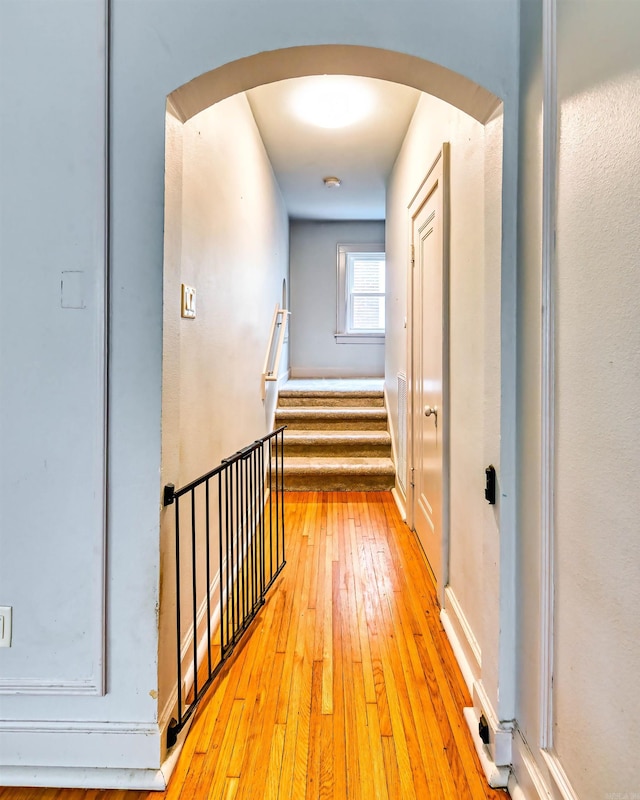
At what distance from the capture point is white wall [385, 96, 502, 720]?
1.38 meters

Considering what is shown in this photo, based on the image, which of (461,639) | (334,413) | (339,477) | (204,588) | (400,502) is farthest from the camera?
(334,413)

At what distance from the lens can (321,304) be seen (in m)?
6.52

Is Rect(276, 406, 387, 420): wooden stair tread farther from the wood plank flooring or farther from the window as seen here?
the wood plank flooring

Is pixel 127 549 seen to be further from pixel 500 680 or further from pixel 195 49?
pixel 195 49

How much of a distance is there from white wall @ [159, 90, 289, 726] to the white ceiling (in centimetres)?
20

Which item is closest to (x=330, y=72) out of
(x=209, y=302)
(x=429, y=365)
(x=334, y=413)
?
(x=209, y=302)

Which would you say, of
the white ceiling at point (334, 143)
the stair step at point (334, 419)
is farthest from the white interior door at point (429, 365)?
the stair step at point (334, 419)

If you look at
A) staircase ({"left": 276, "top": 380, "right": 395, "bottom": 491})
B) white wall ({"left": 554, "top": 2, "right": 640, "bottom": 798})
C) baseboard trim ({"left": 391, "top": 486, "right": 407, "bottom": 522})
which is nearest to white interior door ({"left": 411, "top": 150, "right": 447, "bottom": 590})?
baseboard trim ({"left": 391, "top": 486, "right": 407, "bottom": 522})

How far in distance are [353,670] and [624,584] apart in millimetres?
1245

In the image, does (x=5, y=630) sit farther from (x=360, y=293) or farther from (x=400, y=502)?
(x=360, y=293)

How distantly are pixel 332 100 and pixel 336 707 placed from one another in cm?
324

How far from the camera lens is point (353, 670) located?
1.79 meters

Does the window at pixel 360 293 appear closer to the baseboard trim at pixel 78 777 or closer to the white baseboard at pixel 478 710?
the white baseboard at pixel 478 710

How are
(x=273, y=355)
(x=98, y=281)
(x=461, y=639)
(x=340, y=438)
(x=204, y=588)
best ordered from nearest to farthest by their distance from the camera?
(x=98, y=281) < (x=461, y=639) < (x=204, y=588) < (x=340, y=438) < (x=273, y=355)
